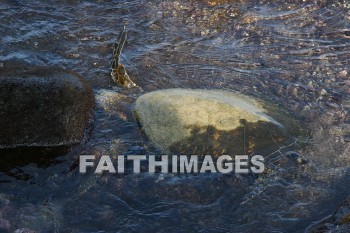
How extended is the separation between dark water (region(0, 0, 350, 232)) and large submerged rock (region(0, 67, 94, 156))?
0.23 meters

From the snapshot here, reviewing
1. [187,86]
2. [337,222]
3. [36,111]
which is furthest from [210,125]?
[36,111]

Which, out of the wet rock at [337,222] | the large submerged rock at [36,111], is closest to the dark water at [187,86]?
the wet rock at [337,222]

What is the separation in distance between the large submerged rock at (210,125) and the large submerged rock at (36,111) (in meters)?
0.72

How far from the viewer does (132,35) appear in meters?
6.68

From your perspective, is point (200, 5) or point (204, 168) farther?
point (200, 5)

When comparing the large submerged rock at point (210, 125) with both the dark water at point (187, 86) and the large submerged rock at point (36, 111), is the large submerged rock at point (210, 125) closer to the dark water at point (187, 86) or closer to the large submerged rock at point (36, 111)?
the dark water at point (187, 86)

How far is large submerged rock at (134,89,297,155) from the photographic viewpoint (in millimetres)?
4410

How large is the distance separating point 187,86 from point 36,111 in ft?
5.81

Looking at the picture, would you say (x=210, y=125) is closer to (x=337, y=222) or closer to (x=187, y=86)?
(x=187, y=86)

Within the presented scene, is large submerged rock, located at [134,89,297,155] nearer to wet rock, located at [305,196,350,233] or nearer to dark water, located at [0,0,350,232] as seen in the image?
dark water, located at [0,0,350,232]

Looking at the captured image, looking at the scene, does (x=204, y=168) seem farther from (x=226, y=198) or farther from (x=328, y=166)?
(x=328, y=166)

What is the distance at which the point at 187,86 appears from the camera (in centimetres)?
559

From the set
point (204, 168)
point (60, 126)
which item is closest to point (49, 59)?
point (60, 126)

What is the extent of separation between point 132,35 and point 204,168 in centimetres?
290
